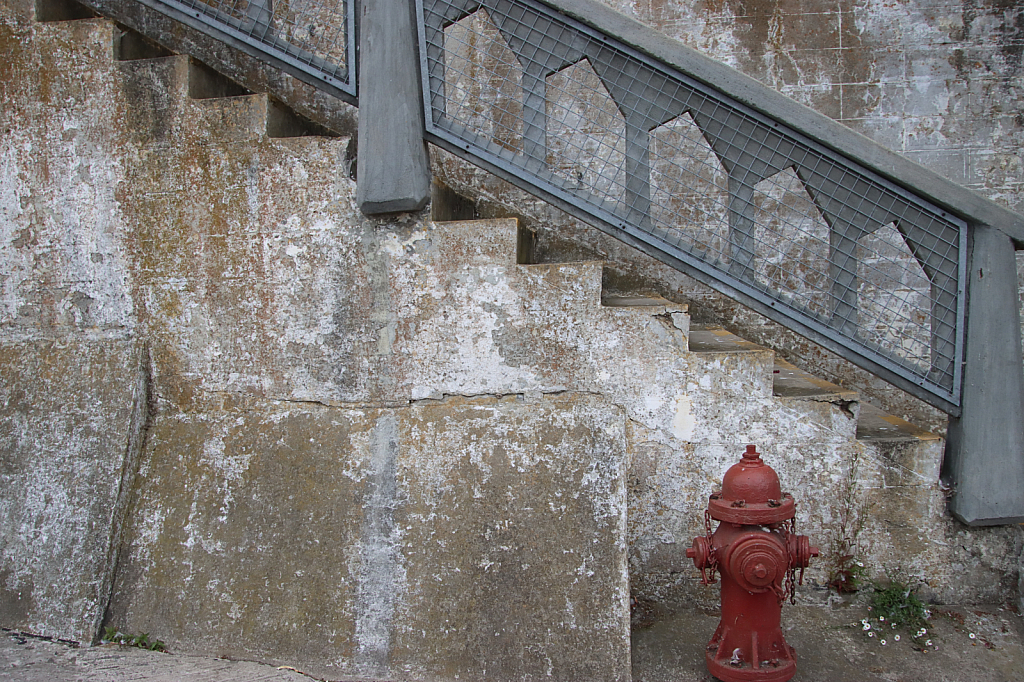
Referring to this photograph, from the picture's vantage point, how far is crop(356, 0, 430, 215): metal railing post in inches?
152

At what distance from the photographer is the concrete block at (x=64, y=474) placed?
3.79 metres

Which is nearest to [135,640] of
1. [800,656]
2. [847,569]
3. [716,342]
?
[800,656]

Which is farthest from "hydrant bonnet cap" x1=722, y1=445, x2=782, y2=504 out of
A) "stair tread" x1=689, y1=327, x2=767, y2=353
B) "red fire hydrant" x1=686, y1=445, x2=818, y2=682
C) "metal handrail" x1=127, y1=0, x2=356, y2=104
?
"metal handrail" x1=127, y1=0, x2=356, y2=104

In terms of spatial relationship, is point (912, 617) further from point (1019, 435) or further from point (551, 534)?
point (551, 534)

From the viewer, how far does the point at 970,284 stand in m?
3.89

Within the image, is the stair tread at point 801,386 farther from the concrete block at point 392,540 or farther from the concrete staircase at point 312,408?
the concrete block at point 392,540

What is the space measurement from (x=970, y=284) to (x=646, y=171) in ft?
6.09

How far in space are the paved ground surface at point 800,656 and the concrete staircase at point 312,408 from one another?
14 centimetres

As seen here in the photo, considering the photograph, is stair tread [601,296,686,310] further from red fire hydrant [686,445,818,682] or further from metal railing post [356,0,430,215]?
metal railing post [356,0,430,215]

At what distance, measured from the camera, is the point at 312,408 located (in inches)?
159

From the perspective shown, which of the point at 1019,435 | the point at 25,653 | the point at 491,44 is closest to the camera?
the point at 25,653

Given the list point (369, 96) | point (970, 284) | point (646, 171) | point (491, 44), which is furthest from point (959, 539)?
point (491, 44)

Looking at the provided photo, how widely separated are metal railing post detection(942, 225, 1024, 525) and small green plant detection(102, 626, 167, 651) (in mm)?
4331

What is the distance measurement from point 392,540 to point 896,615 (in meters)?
2.78
